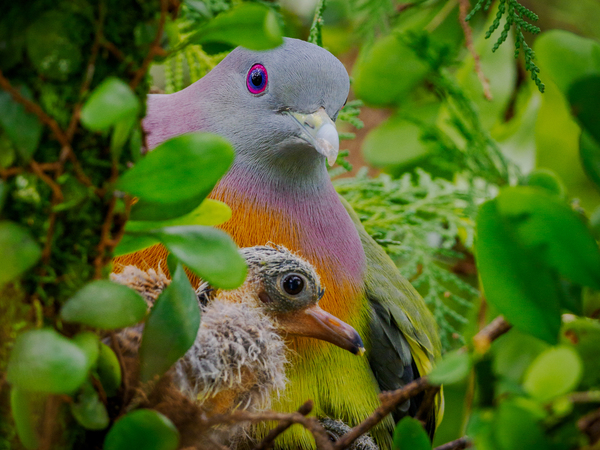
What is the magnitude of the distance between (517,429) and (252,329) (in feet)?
1.55

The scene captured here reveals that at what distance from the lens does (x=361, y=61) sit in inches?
81.1

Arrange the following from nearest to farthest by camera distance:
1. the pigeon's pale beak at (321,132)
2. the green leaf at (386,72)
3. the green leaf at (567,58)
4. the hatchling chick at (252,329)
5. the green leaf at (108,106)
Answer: the green leaf at (108,106)
the green leaf at (567,58)
the hatchling chick at (252,329)
the pigeon's pale beak at (321,132)
the green leaf at (386,72)

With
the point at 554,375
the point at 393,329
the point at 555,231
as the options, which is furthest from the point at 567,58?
the point at 393,329

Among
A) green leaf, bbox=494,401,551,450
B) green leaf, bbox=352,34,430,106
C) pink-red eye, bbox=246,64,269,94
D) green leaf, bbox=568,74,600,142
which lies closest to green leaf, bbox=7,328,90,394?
green leaf, bbox=494,401,551,450

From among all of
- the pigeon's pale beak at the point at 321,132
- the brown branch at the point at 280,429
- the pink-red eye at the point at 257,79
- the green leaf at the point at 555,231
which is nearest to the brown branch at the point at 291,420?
the brown branch at the point at 280,429

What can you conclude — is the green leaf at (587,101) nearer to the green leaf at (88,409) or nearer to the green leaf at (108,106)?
the green leaf at (108,106)

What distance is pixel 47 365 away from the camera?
0.45 metres

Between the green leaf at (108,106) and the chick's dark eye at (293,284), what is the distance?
1.60ft

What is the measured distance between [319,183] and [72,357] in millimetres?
735

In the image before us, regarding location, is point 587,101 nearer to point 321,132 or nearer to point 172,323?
point 172,323

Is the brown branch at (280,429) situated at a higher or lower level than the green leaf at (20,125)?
lower

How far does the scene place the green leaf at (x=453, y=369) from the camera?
477 mm

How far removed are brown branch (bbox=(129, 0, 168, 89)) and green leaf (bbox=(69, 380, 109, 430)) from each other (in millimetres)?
272

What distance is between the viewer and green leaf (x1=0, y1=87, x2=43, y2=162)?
46cm
